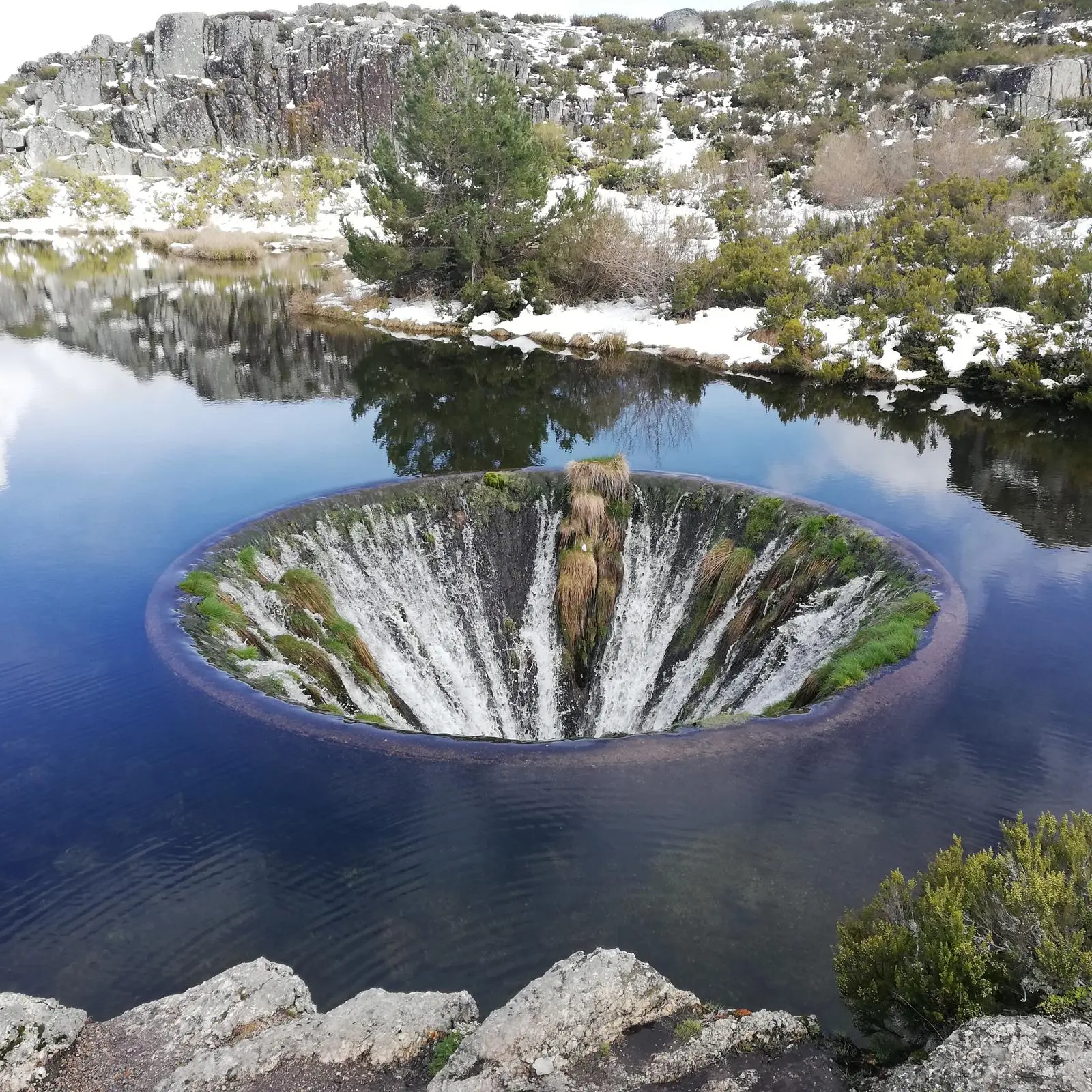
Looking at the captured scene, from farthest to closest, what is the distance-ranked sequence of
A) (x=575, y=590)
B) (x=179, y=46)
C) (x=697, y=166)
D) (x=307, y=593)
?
(x=179, y=46) → (x=697, y=166) → (x=575, y=590) → (x=307, y=593)

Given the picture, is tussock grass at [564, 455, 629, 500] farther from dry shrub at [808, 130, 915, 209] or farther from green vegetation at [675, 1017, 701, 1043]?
dry shrub at [808, 130, 915, 209]

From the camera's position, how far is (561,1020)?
19.0ft

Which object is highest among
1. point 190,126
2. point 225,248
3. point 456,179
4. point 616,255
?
point 190,126

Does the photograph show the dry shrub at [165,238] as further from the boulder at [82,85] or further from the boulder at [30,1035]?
the boulder at [30,1035]

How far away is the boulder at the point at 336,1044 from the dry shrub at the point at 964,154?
4200cm

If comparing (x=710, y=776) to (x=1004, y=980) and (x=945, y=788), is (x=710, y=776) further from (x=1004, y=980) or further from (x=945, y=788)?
(x=1004, y=980)

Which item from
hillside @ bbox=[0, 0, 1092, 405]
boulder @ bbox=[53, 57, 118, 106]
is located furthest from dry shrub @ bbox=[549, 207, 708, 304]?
boulder @ bbox=[53, 57, 118, 106]

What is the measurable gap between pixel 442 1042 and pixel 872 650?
7.43 metres

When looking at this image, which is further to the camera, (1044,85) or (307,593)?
(1044,85)

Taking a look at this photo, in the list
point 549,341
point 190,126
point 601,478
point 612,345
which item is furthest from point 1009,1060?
point 190,126

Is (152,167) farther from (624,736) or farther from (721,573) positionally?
(624,736)

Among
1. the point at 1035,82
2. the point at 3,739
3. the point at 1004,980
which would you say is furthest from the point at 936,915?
the point at 1035,82

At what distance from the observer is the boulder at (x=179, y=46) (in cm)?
10988

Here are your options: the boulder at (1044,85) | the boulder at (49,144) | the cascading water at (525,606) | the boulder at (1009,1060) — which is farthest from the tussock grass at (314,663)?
the boulder at (49,144)
